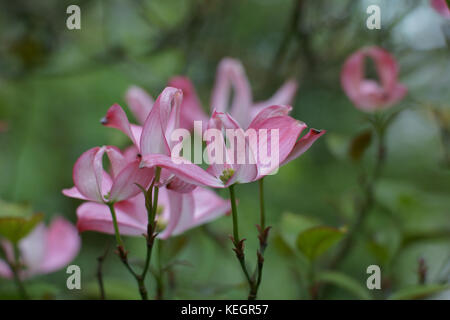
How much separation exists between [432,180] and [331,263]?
1.14ft

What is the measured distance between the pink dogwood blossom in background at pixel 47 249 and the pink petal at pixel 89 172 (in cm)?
20

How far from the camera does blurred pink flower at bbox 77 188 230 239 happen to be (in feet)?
0.90

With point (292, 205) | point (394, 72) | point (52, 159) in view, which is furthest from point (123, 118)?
point (52, 159)

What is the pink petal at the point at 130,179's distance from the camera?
234mm

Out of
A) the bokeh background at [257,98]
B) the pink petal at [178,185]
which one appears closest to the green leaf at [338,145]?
the bokeh background at [257,98]

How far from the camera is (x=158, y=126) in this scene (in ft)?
0.77

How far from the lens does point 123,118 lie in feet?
0.78

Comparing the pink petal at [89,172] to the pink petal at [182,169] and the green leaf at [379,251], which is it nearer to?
the pink petal at [182,169]

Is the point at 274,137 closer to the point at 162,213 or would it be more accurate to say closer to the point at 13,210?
the point at 162,213

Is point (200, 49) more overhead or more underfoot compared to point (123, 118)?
A: more overhead

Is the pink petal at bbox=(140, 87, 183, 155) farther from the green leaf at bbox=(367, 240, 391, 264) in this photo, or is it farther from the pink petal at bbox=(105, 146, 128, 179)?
the green leaf at bbox=(367, 240, 391, 264)

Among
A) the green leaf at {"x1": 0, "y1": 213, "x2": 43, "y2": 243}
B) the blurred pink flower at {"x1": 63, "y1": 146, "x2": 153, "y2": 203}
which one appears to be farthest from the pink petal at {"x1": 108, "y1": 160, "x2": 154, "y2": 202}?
the green leaf at {"x1": 0, "y1": 213, "x2": 43, "y2": 243}

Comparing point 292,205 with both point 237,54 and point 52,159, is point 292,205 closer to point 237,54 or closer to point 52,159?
point 237,54

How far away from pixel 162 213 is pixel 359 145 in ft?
0.61
